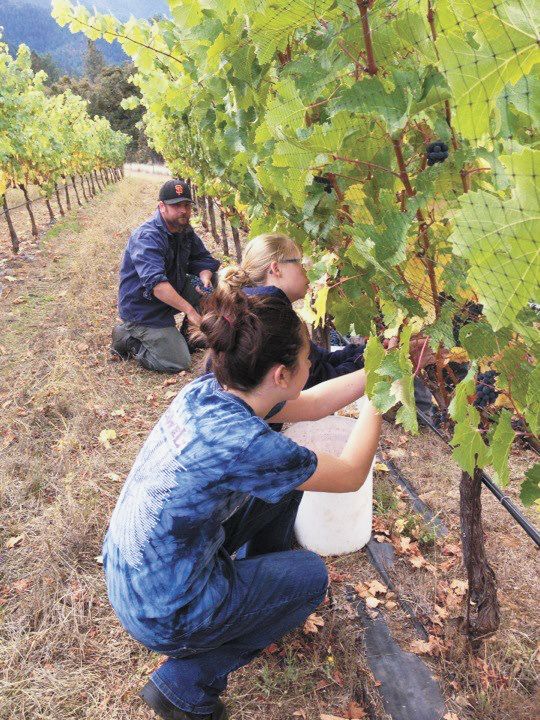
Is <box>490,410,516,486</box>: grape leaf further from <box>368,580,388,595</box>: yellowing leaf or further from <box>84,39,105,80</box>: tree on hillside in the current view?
<box>84,39,105,80</box>: tree on hillside

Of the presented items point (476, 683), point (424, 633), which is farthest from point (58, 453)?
point (476, 683)

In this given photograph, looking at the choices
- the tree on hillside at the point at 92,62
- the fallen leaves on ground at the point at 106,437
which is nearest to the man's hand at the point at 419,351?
the fallen leaves on ground at the point at 106,437

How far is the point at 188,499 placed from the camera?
64.6 inches

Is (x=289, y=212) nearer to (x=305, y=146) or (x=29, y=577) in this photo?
(x=305, y=146)

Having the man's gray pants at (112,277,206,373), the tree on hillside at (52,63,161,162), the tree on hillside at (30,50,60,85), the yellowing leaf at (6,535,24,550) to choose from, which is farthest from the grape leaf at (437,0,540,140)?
the tree on hillside at (30,50,60,85)

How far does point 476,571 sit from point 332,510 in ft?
2.52

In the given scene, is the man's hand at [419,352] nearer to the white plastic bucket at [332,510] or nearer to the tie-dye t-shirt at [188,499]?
the tie-dye t-shirt at [188,499]

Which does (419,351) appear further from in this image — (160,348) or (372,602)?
(160,348)

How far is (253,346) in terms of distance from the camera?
63.7 inches

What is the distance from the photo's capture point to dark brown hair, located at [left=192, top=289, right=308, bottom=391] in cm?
163

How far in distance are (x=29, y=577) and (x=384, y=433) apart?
98.8 inches

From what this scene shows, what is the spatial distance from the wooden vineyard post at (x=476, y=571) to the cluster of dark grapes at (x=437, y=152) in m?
1.21

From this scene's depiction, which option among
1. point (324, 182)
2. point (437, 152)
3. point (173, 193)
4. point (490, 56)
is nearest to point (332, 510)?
point (324, 182)

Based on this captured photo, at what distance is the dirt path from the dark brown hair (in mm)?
1321
